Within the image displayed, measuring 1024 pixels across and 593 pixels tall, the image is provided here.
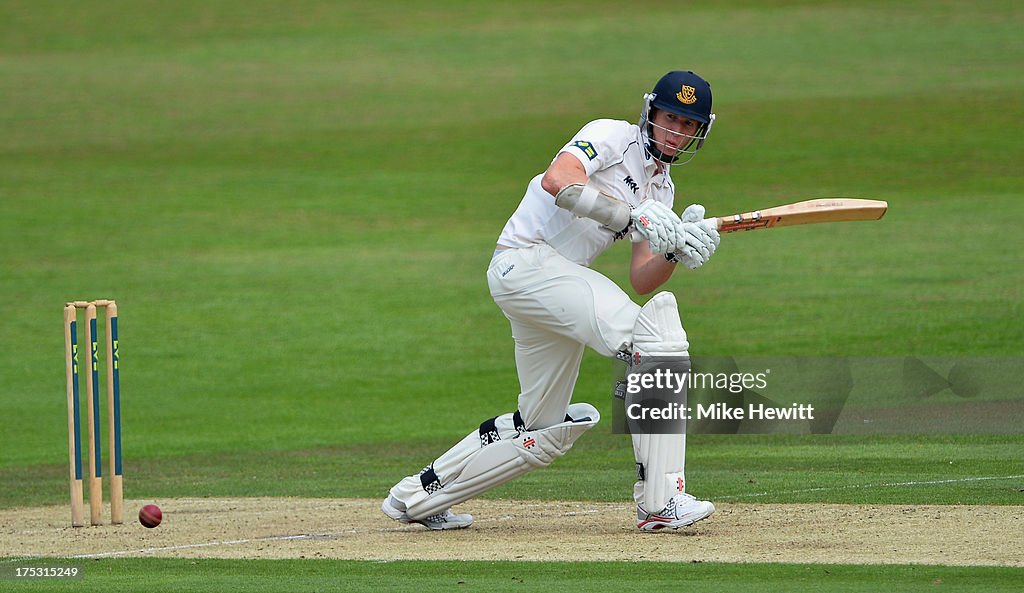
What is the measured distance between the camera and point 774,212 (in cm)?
560

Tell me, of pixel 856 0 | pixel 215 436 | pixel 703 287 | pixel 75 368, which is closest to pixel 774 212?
pixel 75 368

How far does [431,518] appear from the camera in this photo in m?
6.00

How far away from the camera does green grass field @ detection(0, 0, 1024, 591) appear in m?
8.14

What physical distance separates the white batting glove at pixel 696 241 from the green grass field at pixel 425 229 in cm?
108

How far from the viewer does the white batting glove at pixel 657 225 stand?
533 cm

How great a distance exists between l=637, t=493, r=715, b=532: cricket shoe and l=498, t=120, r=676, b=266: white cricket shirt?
35.5 inches

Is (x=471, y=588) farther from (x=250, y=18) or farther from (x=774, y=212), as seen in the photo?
(x=250, y=18)

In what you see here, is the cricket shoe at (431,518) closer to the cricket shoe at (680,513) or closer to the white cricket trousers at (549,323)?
the white cricket trousers at (549,323)

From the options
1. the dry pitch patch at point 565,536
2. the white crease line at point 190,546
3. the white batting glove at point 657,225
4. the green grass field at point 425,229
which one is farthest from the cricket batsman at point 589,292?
the green grass field at point 425,229

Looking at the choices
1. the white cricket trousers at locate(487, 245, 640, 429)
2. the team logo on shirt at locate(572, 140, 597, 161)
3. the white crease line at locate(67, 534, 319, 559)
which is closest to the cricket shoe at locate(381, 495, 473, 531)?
the white crease line at locate(67, 534, 319, 559)

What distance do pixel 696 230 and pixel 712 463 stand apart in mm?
3144

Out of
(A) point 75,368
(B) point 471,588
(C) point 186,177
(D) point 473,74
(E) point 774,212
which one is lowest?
(B) point 471,588

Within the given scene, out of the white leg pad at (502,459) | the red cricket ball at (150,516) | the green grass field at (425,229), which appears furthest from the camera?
the green grass field at (425,229)

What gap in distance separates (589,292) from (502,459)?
0.77 m
